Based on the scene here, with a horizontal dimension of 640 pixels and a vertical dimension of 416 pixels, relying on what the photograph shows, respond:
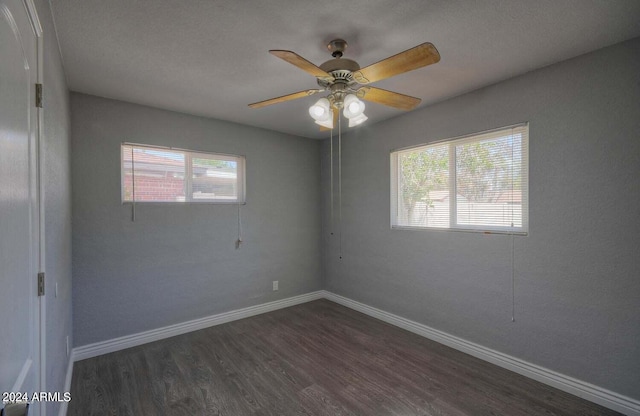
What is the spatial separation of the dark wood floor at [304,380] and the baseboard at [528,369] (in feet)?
0.22

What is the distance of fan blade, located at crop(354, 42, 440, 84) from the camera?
4.62 ft

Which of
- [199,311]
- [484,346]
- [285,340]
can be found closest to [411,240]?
[484,346]

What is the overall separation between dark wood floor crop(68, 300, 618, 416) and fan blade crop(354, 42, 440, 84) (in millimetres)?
2180

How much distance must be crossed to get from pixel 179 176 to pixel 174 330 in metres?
1.67

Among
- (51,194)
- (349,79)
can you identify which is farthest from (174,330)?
(349,79)

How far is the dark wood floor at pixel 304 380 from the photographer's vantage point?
2.05 meters

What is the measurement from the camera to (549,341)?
2283 millimetres

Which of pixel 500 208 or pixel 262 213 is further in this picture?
pixel 262 213

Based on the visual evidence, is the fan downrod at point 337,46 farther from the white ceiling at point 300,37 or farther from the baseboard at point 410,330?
the baseboard at point 410,330

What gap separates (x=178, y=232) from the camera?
323cm

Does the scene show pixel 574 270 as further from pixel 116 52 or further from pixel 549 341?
pixel 116 52

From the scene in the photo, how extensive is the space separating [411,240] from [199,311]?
2524 mm

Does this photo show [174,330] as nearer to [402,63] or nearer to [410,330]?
[410,330]

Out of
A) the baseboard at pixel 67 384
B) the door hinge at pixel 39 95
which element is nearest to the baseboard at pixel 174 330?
the baseboard at pixel 67 384
